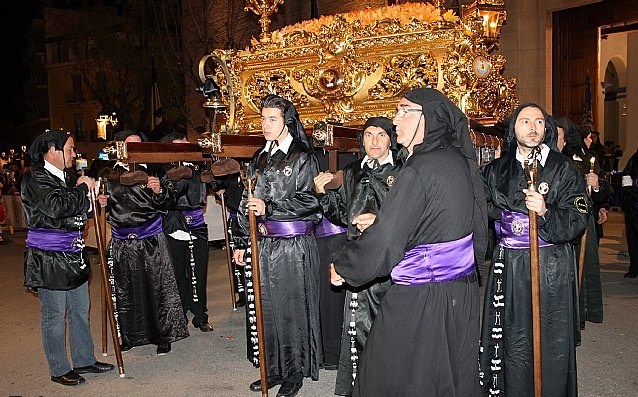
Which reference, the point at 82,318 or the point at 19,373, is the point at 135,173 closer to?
the point at 82,318

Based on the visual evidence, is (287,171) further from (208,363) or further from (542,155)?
(208,363)

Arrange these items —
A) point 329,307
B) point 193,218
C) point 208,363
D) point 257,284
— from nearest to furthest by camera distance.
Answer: point 257,284 → point 329,307 → point 208,363 → point 193,218

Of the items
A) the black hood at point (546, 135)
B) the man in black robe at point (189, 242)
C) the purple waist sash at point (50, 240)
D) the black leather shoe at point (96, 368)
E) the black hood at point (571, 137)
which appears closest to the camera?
the black hood at point (546, 135)

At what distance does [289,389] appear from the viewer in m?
4.37

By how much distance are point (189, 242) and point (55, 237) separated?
1.75 meters

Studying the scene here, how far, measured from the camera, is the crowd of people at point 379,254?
291 centimetres

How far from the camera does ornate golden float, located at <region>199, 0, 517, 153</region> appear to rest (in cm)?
471

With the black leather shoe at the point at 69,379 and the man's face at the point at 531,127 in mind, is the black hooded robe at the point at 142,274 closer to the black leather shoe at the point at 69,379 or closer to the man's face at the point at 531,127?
the black leather shoe at the point at 69,379

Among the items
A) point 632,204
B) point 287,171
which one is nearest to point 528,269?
point 287,171

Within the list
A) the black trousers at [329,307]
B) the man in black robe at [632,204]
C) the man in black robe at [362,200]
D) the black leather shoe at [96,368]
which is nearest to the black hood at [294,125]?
the man in black robe at [362,200]

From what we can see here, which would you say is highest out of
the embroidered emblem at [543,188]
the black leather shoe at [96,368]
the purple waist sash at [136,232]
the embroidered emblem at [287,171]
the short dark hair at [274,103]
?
the short dark hair at [274,103]

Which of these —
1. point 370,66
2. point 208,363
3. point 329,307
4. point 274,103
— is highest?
point 370,66

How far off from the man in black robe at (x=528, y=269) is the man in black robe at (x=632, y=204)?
433 centimetres

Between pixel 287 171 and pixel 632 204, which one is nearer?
pixel 287 171
